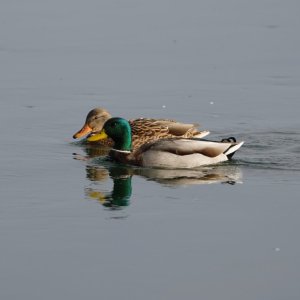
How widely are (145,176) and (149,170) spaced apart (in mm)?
422

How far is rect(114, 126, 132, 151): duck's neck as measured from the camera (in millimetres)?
14289

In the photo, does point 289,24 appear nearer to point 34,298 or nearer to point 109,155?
point 109,155

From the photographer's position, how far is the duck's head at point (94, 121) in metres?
15.4

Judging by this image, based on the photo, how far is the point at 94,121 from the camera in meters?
15.4

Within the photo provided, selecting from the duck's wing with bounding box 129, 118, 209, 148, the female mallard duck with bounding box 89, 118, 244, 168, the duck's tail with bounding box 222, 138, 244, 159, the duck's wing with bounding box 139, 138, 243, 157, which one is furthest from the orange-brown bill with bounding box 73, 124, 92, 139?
the duck's tail with bounding box 222, 138, 244, 159

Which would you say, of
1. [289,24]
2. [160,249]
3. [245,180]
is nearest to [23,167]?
[245,180]

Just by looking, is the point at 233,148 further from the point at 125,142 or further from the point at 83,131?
the point at 83,131

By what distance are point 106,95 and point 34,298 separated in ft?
28.7

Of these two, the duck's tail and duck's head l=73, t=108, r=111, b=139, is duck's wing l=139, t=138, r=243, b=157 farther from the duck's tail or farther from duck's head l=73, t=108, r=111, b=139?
duck's head l=73, t=108, r=111, b=139

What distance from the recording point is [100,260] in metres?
9.38

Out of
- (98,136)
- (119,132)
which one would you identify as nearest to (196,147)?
(119,132)

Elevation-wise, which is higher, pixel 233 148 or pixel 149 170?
pixel 233 148

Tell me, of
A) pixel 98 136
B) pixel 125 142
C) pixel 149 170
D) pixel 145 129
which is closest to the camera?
pixel 149 170

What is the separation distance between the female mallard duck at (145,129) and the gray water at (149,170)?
0.38m
